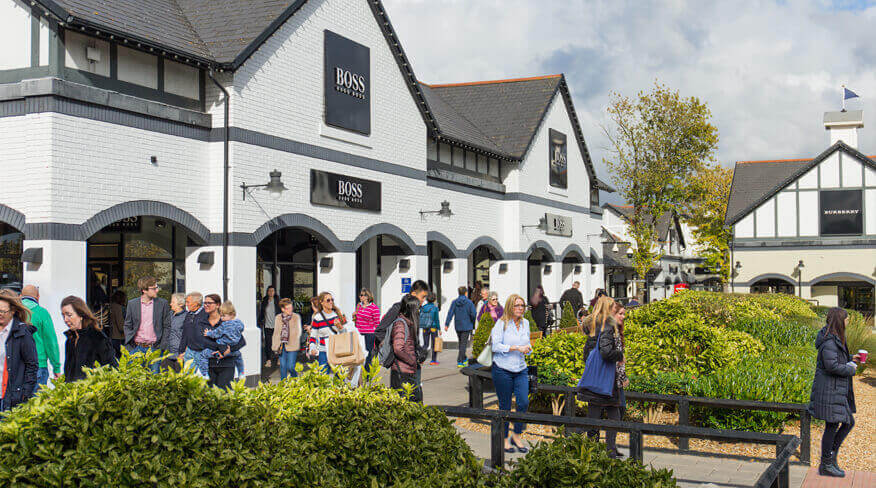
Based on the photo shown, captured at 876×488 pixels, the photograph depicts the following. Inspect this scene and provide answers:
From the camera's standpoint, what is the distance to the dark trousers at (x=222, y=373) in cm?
994

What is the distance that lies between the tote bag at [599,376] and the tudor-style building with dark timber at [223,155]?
26.1ft

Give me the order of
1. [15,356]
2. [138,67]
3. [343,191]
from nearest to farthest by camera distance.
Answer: [15,356], [138,67], [343,191]

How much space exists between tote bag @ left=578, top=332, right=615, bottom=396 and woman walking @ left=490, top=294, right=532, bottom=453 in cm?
119

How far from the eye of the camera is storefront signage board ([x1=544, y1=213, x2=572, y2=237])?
1121 inches

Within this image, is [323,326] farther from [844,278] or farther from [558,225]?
[844,278]

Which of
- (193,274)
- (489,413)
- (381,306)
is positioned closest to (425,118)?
(381,306)

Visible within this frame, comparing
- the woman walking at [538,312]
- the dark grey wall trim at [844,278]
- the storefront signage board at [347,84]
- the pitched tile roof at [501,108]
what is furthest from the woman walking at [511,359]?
the dark grey wall trim at [844,278]

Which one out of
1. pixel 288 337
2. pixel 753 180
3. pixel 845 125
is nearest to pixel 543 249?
pixel 288 337

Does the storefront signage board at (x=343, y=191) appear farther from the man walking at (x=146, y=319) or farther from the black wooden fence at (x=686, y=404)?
the black wooden fence at (x=686, y=404)

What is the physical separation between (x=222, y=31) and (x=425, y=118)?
7001 mm

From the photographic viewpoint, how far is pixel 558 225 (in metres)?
29.3

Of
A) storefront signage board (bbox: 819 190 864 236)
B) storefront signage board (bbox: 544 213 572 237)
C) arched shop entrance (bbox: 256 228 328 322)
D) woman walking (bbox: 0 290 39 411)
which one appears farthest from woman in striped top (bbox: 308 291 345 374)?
storefront signage board (bbox: 819 190 864 236)

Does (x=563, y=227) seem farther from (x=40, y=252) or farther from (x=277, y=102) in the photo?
(x=40, y=252)

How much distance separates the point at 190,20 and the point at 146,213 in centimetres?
468
